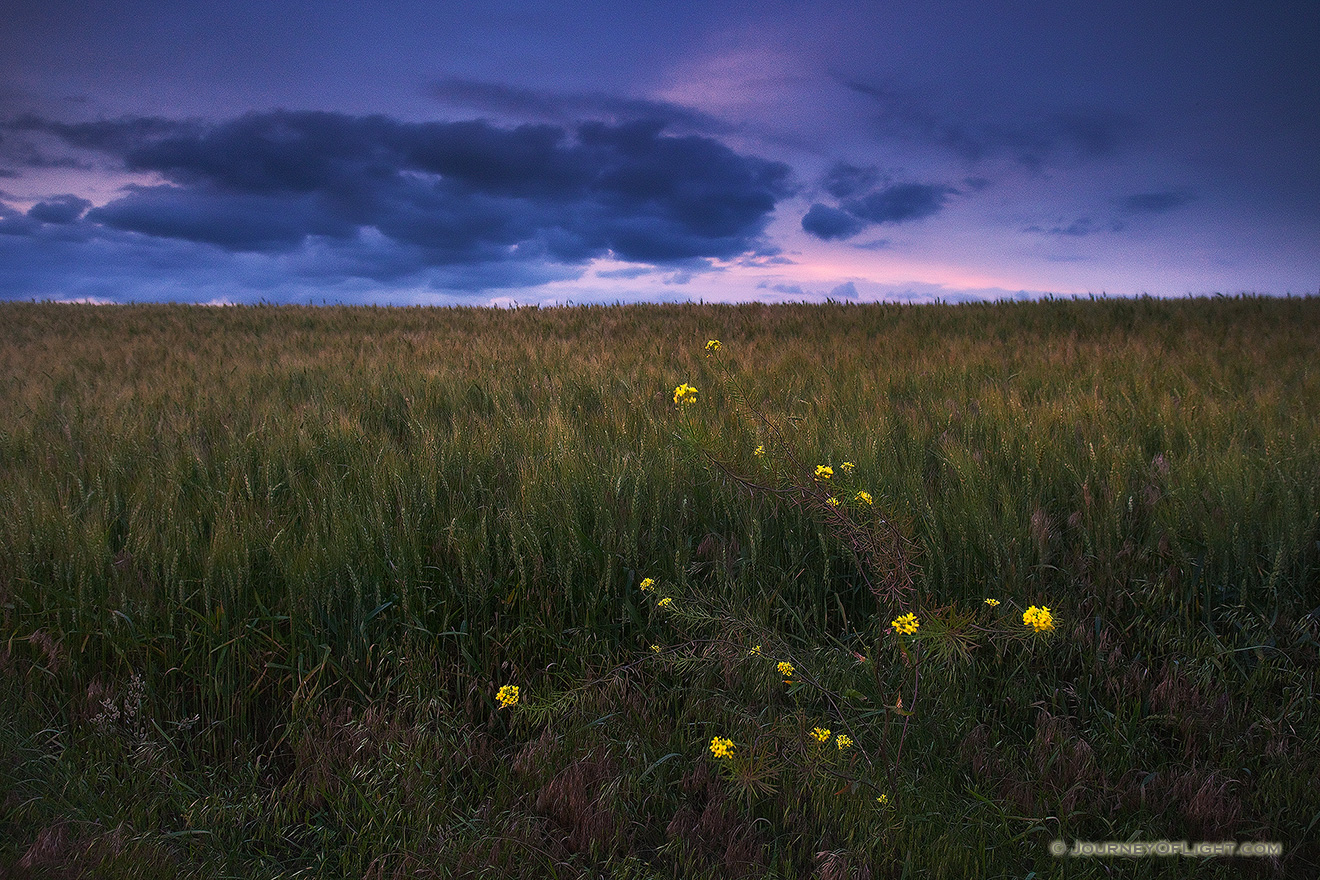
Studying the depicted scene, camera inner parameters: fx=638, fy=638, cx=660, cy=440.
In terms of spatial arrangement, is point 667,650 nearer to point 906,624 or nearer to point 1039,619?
point 906,624

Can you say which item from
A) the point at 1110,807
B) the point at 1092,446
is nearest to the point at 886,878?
the point at 1110,807

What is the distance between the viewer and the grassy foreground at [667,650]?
161 cm

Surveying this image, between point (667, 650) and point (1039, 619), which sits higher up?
point (1039, 619)

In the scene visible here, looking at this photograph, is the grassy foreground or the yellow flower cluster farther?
the grassy foreground

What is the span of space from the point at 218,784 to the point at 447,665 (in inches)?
→ 27.5

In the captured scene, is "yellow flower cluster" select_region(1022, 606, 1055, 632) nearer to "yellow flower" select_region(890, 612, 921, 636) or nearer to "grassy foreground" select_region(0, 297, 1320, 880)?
"grassy foreground" select_region(0, 297, 1320, 880)

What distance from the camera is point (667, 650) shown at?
82.5 inches

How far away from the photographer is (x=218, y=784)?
6.22 feet

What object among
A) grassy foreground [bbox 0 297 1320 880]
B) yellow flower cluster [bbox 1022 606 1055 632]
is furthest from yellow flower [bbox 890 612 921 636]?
yellow flower cluster [bbox 1022 606 1055 632]

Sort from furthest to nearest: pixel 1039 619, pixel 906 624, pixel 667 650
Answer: pixel 667 650, pixel 906 624, pixel 1039 619

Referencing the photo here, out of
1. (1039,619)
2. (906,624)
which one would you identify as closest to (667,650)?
(906,624)

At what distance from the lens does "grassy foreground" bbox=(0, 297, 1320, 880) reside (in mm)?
1610

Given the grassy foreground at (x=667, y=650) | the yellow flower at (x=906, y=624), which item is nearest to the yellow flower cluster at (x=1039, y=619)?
the grassy foreground at (x=667, y=650)

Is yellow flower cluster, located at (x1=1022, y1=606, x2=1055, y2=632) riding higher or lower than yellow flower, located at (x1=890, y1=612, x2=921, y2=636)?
higher
